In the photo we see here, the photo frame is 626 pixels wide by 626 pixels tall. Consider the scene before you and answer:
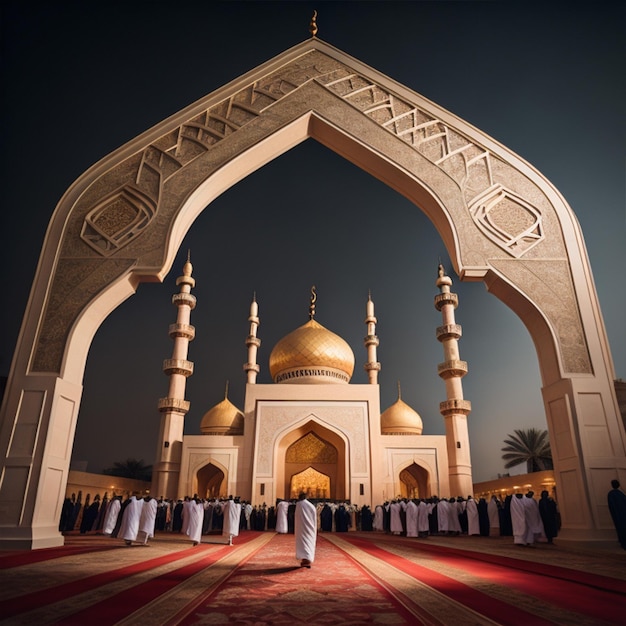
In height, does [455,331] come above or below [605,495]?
above

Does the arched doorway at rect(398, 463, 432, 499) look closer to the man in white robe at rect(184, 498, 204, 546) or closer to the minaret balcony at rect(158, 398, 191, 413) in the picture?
the minaret balcony at rect(158, 398, 191, 413)

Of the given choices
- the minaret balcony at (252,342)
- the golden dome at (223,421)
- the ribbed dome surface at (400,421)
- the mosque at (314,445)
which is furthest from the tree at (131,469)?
the ribbed dome surface at (400,421)

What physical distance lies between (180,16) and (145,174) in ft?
10.4

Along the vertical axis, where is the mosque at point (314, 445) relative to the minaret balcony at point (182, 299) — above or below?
below

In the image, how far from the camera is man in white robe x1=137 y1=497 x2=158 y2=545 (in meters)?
6.80

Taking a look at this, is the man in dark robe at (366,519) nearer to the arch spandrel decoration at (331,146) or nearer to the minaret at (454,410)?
the minaret at (454,410)

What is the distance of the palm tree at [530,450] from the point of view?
67.2ft

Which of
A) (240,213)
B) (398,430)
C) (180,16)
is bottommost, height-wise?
(398,430)

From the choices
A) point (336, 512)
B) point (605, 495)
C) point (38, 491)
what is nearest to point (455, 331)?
point (336, 512)

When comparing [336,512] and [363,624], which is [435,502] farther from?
[363,624]

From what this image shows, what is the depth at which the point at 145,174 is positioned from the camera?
7.44m

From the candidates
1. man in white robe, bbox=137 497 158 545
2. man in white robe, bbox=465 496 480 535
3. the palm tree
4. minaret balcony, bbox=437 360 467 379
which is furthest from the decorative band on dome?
man in white robe, bbox=137 497 158 545

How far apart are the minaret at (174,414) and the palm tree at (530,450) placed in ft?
46.3

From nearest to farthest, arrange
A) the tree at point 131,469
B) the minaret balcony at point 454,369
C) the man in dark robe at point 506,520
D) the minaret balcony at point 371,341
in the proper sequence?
the man in dark robe at point 506,520 → the minaret balcony at point 454,369 → the minaret balcony at point 371,341 → the tree at point 131,469
